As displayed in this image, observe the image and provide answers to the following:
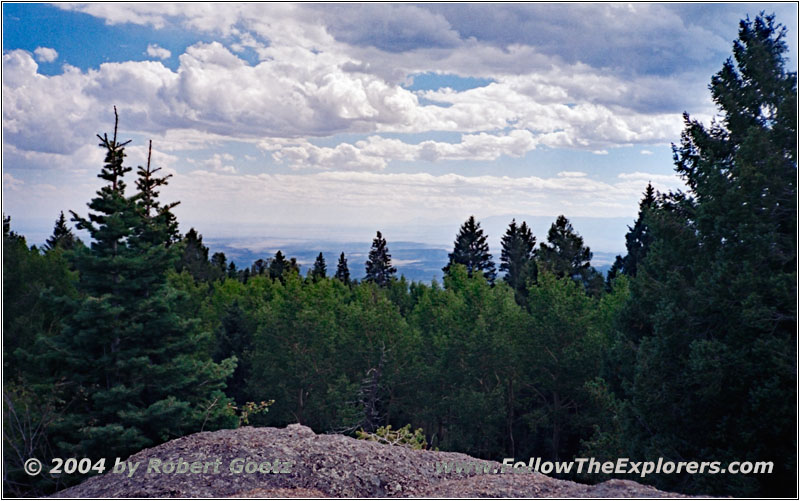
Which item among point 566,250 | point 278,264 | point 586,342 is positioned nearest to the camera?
point 586,342

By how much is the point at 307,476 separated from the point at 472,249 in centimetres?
6565

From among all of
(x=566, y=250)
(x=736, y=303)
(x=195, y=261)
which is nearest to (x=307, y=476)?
(x=736, y=303)

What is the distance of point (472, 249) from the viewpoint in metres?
74.9

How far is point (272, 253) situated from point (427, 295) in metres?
56.6

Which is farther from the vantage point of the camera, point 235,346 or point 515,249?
point 515,249

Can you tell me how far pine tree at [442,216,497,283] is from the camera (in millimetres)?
74250

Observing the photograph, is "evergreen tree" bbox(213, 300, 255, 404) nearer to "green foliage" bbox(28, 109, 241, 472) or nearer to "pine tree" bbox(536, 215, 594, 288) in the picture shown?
"green foliage" bbox(28, 109, 241, 472)

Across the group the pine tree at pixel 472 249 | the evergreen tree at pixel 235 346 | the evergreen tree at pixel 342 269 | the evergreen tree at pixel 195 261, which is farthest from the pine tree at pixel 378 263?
the evergreen tree at pixel 235 346

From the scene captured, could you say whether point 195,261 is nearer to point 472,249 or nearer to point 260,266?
point 260,266

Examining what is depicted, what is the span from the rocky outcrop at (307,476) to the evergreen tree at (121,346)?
600 centimetres

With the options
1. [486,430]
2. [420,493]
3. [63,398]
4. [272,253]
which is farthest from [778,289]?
[272,253]

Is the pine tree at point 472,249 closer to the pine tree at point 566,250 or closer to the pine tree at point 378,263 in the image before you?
the pine tree at point 378,263

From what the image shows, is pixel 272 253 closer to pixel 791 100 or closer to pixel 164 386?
pixel 164 386

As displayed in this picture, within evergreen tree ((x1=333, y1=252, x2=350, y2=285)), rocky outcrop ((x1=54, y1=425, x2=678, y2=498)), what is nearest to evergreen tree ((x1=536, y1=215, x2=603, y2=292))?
evergreen tree ((x1=333, y1=252, x2=350, y2=285))
